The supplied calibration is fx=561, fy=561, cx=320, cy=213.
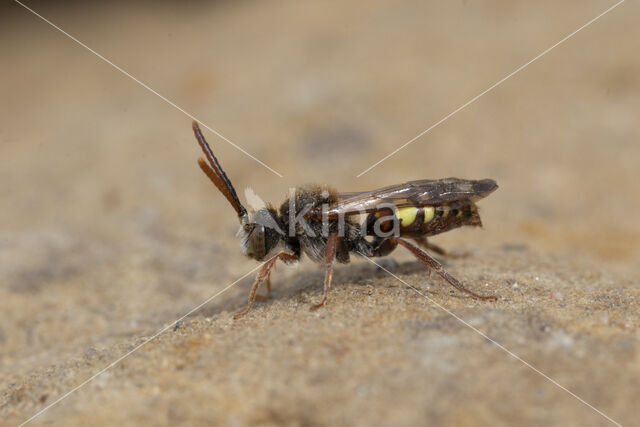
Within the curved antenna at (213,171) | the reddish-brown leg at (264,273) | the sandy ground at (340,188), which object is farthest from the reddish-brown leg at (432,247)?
the curved antenna at (213,171)

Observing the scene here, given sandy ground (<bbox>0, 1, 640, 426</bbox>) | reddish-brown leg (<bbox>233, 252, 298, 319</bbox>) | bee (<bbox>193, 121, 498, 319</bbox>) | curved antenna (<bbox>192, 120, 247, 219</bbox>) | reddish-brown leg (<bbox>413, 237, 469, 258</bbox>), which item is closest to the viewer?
sandy ground (<bbox>0, 1, 640, 426</bbox>)

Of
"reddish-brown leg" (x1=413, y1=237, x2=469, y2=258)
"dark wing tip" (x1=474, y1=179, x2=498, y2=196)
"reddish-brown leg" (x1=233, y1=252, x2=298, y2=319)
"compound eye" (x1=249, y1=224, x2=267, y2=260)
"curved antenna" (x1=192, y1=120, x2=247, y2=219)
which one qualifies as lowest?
"reddish-brown leg" (x1=413, y1=237, x2=469, y2=258)

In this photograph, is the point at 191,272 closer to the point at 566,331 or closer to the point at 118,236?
the point at 118,236

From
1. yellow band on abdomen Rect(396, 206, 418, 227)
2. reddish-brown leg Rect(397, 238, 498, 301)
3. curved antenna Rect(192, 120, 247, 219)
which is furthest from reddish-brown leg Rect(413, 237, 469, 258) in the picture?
curved antenna Rect(192, 120, 247, 219)

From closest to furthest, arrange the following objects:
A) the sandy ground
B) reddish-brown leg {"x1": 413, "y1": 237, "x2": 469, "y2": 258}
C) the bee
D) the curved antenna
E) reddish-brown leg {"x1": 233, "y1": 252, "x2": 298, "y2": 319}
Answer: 1. the sandy ground
2. the curved antenna
3. reddish-brown leg {"x1": 233, "y1": 252, "x2": 298, "y2": 319}
4. the bee
5. reddish-brown leg {"x1": 413, "y1": 237, "x2": 469, "y2": 258}

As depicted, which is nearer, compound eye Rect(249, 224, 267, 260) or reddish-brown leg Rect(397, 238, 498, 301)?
reddish-brown leg Rect(397, 238, 498, 301)

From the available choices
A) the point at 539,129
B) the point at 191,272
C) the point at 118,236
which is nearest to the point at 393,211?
the point at 191,272

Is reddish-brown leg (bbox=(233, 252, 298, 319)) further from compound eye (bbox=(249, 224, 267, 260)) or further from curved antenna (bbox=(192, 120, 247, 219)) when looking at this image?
curved antenna (bbox=(192, 120, 247, 219))
